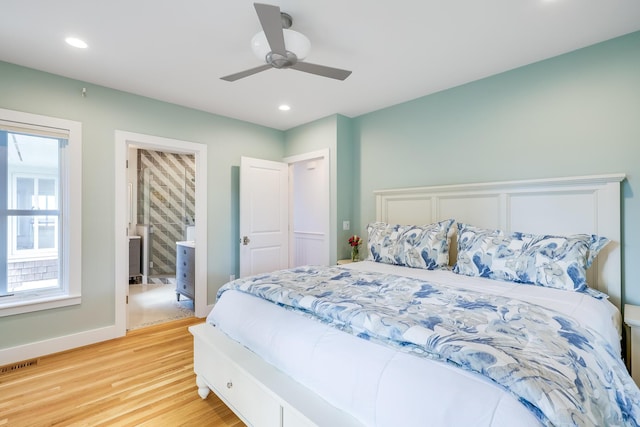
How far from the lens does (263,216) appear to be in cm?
395

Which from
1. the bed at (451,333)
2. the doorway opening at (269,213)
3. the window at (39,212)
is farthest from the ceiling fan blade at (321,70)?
Result: the window at (39,212)

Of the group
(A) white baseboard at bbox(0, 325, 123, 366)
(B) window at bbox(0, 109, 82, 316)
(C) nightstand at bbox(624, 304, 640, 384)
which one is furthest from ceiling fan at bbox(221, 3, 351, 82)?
(A) white baseboard at bbox(0, 325, 123, 366)

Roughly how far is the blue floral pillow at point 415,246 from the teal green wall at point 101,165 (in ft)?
6.58

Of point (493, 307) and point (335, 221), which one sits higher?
point (335, 221)

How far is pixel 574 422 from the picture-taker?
0.78m

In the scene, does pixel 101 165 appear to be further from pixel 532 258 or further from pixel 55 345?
pixel 532 258

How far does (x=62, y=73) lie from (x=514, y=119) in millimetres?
3998

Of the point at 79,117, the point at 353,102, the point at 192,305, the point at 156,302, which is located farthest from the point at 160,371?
the point at 353,102

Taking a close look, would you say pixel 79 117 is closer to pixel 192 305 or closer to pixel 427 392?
pixel 192 305

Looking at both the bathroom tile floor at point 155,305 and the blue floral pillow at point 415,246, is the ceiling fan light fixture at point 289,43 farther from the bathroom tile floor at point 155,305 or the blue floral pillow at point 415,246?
the bathroom tile floor at point 155,305

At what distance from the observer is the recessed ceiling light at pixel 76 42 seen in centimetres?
213

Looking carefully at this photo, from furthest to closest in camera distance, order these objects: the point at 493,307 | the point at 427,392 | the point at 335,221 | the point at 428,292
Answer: the point at 335,221, the point at 428,292, the point at 493,307, the point at 427,392

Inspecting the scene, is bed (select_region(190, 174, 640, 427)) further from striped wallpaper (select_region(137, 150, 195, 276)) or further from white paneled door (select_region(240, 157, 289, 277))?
striped wallpaper (select_region(137, 150, 195, 276))

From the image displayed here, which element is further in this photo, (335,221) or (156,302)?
(156,302)
